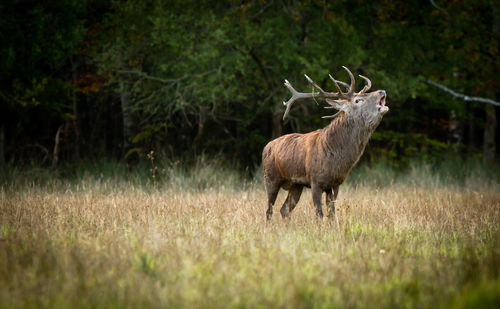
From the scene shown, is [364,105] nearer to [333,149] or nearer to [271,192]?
[333,149]

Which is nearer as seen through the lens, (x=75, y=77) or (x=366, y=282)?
(x=366, y=282)

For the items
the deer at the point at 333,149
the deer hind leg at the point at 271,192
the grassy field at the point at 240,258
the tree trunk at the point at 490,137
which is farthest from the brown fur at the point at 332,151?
the tree trunk at the point at 490,137

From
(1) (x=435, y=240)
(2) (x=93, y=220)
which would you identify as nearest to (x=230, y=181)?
(2) (x=93, y=220)

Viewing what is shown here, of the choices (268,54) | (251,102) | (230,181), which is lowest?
(230,181)

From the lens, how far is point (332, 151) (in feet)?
22.1

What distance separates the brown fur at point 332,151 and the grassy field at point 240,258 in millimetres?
470

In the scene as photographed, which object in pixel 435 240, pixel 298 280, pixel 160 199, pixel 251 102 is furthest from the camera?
pixel 251 102

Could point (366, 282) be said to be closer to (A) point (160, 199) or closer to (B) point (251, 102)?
(A) point (160, 199)

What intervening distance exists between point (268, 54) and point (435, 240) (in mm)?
8960

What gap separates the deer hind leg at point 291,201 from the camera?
24.2ft

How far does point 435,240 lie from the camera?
5.61 metres

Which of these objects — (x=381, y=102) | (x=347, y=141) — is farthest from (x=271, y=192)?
(x=381, y=102)

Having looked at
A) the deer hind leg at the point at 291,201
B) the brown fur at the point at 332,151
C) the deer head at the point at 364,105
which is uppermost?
the deer head at the point at 364,105

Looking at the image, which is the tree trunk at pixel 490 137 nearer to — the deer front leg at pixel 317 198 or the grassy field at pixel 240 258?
the grassy field at pixel 240 258
